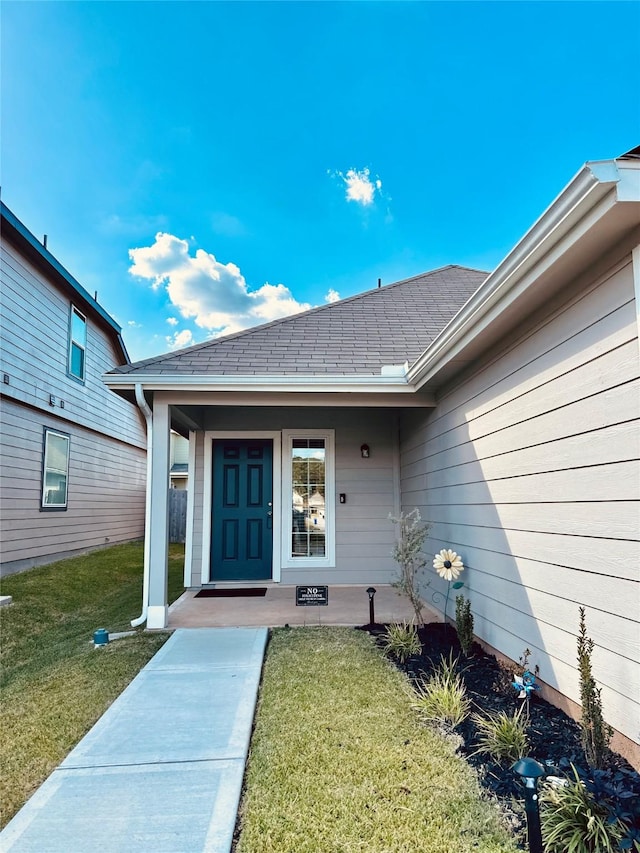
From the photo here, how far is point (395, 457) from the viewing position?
6398 millimetres

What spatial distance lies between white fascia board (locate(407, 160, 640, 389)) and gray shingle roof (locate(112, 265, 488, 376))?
5.42ft

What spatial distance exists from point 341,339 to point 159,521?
9.24 feet

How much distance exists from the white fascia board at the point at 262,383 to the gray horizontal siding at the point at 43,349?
129 inches

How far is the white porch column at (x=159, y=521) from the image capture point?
4.45 m

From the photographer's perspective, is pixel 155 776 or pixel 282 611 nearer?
pixel 155 776

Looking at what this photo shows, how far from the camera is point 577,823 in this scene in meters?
1.65

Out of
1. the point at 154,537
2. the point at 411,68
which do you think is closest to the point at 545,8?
the point at 411,68

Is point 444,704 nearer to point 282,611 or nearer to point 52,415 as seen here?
point 282,611

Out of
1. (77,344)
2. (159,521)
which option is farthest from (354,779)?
(77,344)

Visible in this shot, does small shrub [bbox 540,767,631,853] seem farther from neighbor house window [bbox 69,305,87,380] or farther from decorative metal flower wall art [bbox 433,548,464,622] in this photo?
neighbor house window [bbox 69,305,87,380]

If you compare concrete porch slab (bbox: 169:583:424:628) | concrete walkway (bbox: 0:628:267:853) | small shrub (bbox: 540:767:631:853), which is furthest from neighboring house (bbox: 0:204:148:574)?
small shrub (bbox: 540:767:631:853)

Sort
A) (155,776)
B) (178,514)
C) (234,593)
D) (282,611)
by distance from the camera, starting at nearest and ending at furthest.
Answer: (155,776) < (282,611) < (234,593) < (178,514)

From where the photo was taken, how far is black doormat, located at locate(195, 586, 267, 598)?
5691 millimetres

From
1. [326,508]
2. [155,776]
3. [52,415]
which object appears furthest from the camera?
[52,415]
